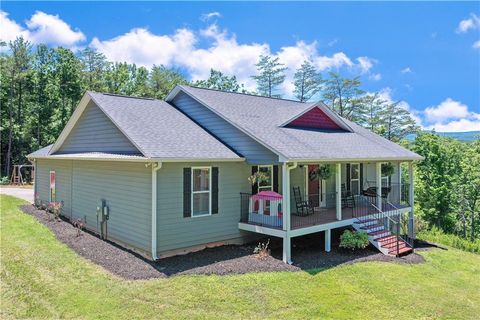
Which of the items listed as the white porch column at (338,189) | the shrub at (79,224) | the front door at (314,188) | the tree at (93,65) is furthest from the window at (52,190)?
the tree at (93,65)

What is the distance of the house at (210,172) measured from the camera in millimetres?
9961

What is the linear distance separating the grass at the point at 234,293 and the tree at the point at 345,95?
35.6m

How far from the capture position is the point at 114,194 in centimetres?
1139

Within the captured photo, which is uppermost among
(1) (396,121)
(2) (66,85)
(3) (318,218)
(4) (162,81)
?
(4) (162,81)

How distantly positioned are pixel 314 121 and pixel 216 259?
8041mm

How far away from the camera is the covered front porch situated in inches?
410

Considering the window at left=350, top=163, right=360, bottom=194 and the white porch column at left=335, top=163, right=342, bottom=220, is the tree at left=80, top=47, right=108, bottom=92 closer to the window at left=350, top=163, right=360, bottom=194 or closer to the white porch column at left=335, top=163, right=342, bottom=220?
the window at left=350, top=163, right=360, bottom=194

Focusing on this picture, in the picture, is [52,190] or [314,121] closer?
[314,121]

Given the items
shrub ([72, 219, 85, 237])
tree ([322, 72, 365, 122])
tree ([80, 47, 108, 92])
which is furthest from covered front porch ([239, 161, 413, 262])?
tree ([80, 47, 108, 92])

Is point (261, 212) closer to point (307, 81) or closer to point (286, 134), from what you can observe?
point (286, 134)

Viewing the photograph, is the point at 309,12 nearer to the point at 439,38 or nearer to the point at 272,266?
the point at 439,38

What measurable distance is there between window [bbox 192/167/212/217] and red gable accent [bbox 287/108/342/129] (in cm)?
479

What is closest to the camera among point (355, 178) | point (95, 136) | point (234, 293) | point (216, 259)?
point (234, 293)

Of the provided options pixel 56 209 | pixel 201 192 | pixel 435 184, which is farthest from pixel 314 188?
pixel 435 184
